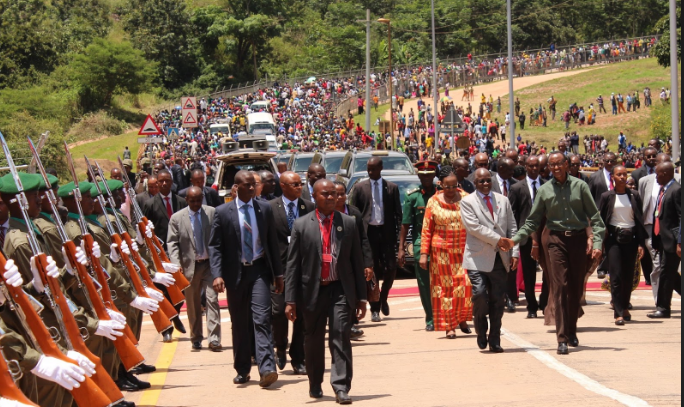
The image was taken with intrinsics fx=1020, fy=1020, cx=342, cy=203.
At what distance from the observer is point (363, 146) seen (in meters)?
50.5

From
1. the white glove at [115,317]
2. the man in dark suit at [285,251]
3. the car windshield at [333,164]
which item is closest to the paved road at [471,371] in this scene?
the man in dark suit at [285,251]

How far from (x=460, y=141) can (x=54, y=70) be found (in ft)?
183

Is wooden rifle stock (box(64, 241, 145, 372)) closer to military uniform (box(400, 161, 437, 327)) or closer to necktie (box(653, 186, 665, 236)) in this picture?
military uniform (box(400, 161, 437, 327))

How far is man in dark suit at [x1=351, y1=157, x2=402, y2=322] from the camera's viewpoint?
1341 cm

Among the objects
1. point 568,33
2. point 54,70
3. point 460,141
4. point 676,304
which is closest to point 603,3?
point 568,33

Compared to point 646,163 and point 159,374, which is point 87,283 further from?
point 646,163

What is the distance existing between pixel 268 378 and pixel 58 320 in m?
2.99

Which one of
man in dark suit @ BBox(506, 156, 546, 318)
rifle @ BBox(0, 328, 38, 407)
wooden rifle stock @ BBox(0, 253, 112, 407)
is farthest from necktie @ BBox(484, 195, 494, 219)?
rifle @ BBox(0, 328, 38, 407)

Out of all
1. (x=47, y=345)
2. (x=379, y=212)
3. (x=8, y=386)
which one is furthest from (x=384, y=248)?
(x=8, y=386)

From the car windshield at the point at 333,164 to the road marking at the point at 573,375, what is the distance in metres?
11.8

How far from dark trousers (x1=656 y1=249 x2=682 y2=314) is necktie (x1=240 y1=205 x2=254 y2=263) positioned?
19.7 feet

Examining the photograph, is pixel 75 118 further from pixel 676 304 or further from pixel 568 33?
pixel 676 304

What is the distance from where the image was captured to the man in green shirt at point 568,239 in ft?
35.3

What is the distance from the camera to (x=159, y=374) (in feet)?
34.6
